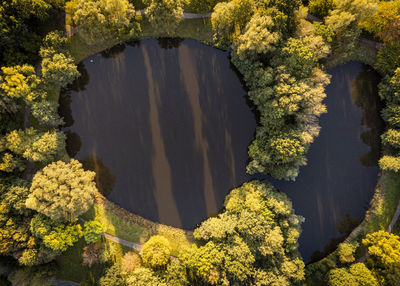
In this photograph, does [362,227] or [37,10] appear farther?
[362,227]

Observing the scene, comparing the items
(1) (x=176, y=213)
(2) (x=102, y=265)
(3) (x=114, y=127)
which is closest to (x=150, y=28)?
(3) (x=114, y=127)

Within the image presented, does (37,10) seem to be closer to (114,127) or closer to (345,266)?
(114,127)

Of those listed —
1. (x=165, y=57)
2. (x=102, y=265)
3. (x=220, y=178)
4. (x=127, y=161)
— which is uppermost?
(x=165, y=57)

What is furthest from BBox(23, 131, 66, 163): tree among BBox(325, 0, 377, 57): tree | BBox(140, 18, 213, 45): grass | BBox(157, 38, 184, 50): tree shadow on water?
BBox(325, 0, 377, 57): tree

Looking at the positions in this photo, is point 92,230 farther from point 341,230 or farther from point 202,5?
point 341,230

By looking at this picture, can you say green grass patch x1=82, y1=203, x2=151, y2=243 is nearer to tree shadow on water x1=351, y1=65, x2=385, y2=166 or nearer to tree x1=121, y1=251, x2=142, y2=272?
tree x1=121, y1=251, x2=142, y2=272
